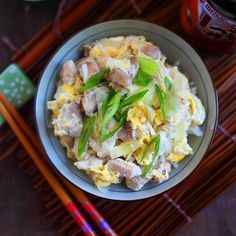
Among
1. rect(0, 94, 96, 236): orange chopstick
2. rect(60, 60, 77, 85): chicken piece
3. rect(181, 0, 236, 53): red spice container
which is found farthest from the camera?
rect(0, 94, 96, 236): orange chopstick

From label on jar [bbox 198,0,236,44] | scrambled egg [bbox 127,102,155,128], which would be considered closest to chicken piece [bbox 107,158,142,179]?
scrambled egg [bbox 127,102,155,128]

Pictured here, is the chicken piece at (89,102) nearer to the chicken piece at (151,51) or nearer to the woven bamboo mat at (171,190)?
the chicken piece at (151,51)

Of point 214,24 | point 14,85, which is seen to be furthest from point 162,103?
point 14,85

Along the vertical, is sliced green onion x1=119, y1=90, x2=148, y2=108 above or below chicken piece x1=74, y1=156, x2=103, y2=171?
above

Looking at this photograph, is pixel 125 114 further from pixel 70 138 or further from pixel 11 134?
pixel 11 134

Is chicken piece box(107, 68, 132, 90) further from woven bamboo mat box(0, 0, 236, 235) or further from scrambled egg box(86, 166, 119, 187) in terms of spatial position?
woven bamboo mat box(0, 0, 236, 235)

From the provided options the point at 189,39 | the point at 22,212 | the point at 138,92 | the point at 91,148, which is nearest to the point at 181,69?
the point at 189,39
